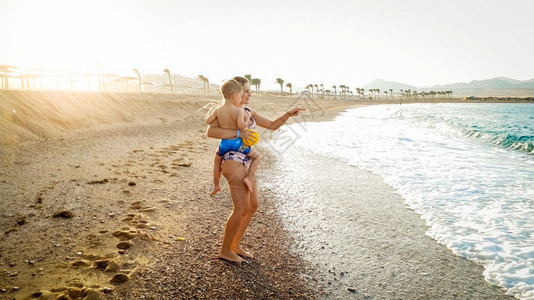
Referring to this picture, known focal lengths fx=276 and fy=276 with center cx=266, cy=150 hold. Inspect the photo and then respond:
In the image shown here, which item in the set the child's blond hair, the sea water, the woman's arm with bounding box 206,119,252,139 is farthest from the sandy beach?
the child's blond hair

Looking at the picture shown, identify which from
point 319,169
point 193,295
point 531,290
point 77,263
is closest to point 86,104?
point 319,169

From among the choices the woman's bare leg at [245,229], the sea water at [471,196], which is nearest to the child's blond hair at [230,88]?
the woman's bare leg at [245,229]

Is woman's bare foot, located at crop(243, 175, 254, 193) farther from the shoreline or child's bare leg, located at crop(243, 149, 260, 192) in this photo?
the shoreline

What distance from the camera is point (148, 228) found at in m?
3.97

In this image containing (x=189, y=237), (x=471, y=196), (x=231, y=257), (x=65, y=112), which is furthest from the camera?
(x=65, y=112)

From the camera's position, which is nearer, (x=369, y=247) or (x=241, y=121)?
(x=241, y=121)

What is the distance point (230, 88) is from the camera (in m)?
3.01

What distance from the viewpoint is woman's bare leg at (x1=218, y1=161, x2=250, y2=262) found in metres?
3.04

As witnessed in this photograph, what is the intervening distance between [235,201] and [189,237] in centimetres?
118

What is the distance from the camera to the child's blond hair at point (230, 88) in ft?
9.89

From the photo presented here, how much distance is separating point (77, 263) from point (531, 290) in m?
5.05

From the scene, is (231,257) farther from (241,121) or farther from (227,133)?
(241,121)

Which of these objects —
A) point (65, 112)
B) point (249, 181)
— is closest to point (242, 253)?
point (249, 181)

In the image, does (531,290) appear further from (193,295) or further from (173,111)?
(173,111)
